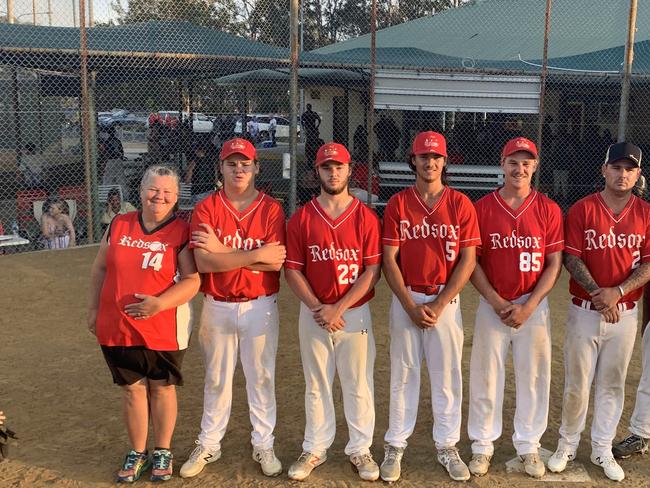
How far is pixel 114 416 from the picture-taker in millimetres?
4875

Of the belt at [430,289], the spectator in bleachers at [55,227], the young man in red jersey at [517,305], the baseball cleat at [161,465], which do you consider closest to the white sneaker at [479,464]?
the young man in red jersey at [517,305]

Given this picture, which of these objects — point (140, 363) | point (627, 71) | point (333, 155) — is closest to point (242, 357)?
point (140, 363)

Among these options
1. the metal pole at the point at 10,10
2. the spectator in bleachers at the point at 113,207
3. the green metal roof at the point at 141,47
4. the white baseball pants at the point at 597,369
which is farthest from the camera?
the metal pole at the point at 10,10

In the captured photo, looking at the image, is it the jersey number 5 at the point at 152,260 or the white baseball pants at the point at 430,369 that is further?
the white baseball pants at the point at 430,369

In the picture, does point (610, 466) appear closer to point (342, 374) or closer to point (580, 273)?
point (580, 273)

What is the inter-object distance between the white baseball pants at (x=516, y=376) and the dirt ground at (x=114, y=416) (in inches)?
9.0

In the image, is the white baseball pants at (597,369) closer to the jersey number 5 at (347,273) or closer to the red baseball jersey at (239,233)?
the jersey number 5 at (347,273)

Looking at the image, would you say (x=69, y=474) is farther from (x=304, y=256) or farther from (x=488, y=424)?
(x=488, y=424)

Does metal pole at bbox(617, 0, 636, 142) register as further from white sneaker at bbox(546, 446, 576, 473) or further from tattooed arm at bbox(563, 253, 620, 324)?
white sneaker at bbox(546, 446, 576, 473)

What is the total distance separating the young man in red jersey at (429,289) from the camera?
397 cm

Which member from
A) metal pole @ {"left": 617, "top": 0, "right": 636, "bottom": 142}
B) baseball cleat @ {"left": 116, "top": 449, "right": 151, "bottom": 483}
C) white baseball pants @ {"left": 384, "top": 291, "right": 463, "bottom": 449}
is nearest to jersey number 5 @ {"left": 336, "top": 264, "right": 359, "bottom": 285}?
white baseball pants @ {"left": 384, "top": 291, "right": 463, "bottom": 449}

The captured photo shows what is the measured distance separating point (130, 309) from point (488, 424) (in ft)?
7.17

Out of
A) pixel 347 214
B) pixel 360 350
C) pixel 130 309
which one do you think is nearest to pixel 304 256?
pixel 347 214

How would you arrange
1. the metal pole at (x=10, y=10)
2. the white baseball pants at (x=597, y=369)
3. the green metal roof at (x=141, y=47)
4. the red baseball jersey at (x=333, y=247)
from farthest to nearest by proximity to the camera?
the metal pole at (x=10, y=10) < the green metal roof at (x=141, y=47) < the white baseball pants at (x=597, y=369) < the red baseball jersey at (x=333, y=247)
